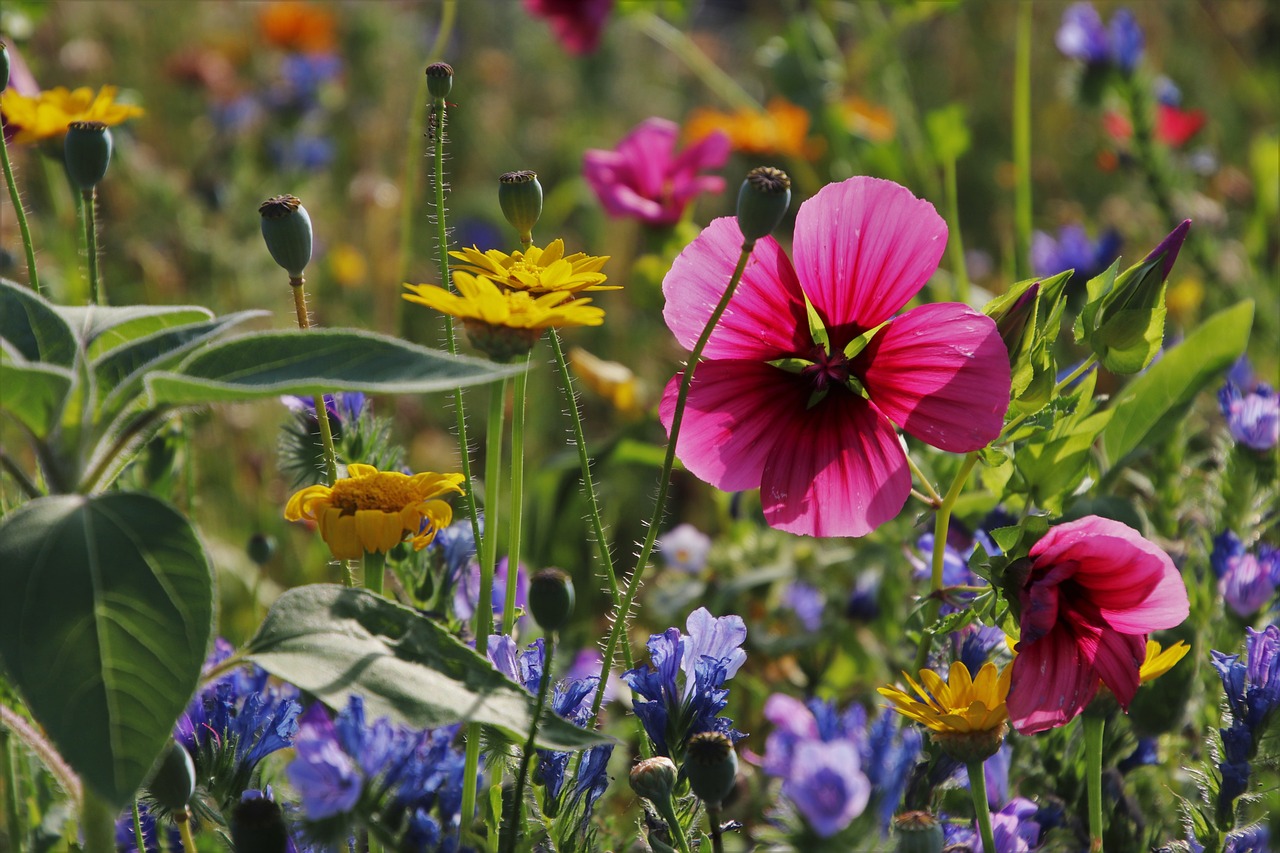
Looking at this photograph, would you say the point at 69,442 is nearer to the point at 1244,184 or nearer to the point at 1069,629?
the point at 1069,629

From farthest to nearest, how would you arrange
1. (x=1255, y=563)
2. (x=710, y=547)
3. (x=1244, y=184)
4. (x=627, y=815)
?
(x=1244, y=184) < (x=710, y=547) < (x=627, y=815) < (x=1255, y=563)

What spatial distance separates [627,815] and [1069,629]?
45 cm

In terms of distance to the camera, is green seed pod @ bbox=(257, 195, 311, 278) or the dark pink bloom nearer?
green seed pod @ bbox=(257, 195, 311, 278)

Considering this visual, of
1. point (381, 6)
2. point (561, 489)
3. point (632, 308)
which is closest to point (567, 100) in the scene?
point (381, 6)

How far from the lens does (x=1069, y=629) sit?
25.5 inches

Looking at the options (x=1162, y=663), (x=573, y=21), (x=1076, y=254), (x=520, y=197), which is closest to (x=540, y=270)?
(x=520, y=197)

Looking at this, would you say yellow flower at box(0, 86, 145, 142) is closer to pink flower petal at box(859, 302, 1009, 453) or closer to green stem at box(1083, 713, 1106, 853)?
pink flower petal at box(859, 302, 1009, 453)

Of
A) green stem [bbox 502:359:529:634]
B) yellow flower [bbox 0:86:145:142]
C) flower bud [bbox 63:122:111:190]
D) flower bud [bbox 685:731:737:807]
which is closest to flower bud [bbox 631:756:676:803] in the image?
flower bud [bbox 685:731:737:807]

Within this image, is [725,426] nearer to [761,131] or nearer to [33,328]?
[33,328]

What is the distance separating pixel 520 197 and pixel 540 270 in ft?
0.20

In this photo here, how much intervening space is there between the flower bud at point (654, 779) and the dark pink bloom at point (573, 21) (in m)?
1.36

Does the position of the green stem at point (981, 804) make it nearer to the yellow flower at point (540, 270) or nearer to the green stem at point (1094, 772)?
the green stem at point (1094, 772)

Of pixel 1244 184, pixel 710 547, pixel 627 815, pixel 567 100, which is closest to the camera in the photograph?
pixel 627 815

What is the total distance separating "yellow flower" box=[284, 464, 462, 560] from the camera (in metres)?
0.63
